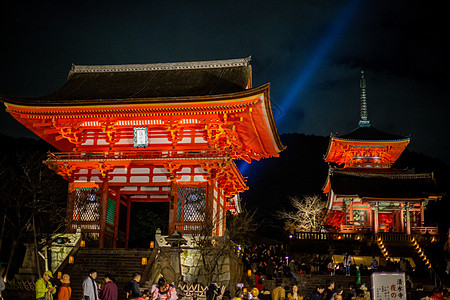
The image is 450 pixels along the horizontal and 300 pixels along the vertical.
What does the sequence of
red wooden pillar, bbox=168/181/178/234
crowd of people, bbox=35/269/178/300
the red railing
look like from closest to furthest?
crowd of people, bbox=35/269/178/300 → the red railing → red wooden pillar, bbox=168/181/178/234

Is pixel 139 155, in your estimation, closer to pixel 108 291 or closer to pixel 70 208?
pixel 70 208

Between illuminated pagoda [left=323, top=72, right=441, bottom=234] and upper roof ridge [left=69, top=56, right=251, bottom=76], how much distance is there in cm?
1590

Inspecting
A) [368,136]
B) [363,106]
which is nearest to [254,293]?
[368,136]

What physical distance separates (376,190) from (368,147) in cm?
841

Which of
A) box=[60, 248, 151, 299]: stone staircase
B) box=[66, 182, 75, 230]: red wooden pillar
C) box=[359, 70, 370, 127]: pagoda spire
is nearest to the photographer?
box=[60, 248, 151, 299]: stone staircase

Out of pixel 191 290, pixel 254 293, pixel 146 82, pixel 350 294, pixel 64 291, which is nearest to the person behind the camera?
pixel 254 293

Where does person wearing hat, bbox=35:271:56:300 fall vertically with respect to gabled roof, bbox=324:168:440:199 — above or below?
below

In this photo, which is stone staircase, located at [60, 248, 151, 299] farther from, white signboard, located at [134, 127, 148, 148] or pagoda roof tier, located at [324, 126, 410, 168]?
pagoda roof tier, located at [324, 126, 410, 168]

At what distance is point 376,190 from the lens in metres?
42.2

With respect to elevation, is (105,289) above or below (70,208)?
below

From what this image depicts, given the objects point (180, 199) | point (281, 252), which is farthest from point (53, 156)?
point (281, 252)

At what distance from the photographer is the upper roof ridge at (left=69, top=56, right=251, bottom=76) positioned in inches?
1248

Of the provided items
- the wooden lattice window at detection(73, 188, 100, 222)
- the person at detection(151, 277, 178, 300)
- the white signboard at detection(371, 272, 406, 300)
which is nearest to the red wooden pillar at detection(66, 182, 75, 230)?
the wooden lattice window at detection(73, 188, 100, 222)

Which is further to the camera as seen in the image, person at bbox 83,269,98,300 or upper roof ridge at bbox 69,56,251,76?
upper roof ridge at bbox 69,56,251,76
